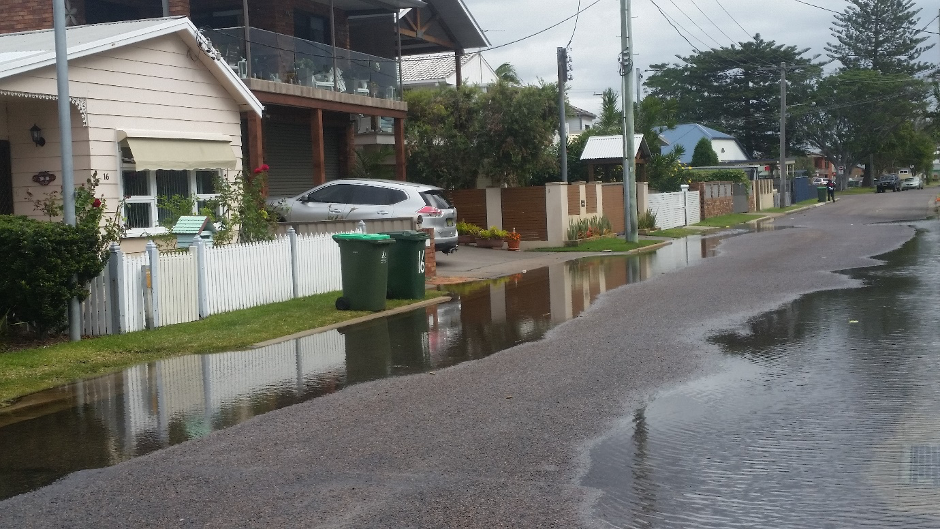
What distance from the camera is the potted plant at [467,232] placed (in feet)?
95.3

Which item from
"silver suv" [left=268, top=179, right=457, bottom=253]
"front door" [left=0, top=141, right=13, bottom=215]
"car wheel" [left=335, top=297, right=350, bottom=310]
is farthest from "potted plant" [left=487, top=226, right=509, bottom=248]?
"front door" [left=0, top=141, right=13, bottom=215]

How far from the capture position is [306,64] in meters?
24.6

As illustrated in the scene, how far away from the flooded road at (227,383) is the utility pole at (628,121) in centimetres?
1357

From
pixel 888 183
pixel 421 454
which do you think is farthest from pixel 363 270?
pixel 888 183

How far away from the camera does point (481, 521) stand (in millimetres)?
5656

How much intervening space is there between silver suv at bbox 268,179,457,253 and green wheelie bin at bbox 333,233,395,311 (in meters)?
6.47

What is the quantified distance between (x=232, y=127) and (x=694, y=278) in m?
9.57

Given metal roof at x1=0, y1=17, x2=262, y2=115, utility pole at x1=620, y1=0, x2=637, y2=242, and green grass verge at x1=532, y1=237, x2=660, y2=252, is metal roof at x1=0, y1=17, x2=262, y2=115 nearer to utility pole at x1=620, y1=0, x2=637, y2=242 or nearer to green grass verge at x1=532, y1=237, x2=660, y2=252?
green grass verge at x1=532, y1=237, x2=660, y2=252

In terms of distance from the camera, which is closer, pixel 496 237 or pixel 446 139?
pixel 496 237

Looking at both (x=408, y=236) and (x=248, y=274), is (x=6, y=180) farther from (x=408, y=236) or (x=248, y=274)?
(x=408, y=236)

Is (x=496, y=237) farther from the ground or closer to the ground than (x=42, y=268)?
closer to the ground

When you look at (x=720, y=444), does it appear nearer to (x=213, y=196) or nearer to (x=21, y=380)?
(x=21, y=380)

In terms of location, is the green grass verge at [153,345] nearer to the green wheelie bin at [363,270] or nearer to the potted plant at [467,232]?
the green wheelie bin at [363,270]

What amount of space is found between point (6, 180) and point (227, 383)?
29.1ft
